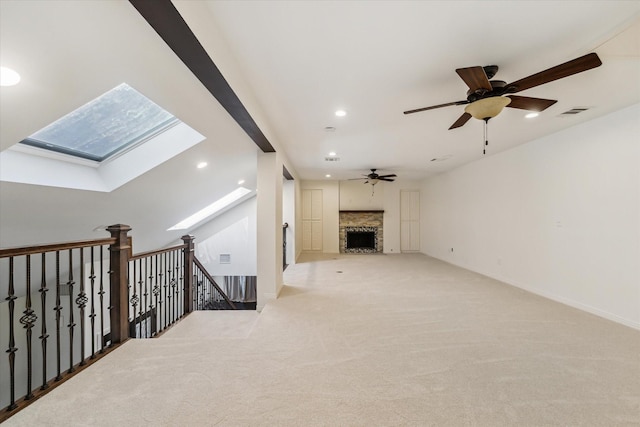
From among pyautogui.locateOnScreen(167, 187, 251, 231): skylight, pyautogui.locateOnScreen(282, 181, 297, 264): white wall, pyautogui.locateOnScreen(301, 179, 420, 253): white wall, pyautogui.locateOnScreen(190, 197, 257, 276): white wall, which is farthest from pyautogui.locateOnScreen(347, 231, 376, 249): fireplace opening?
pyautogui.locateOnScreen(167, 187, 251, 231): skylight

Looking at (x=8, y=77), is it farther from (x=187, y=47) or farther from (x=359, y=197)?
(x=359, y=197)

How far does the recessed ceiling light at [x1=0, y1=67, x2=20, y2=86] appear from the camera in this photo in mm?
1655

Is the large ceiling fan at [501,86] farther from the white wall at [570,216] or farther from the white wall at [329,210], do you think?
the white wall at [329,210]

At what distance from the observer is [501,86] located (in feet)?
7.20

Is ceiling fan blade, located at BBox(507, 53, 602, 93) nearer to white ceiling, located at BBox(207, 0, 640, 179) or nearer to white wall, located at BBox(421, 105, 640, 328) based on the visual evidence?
white ceiling, located at BBox(207, 0, 640, 179)

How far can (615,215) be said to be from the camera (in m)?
3.24

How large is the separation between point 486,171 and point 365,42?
15.1ft

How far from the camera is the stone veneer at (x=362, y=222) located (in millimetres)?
8742

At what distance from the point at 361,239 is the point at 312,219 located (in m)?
1.70

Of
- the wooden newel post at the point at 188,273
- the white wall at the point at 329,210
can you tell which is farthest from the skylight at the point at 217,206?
the wooden newel post at the point at 188,273

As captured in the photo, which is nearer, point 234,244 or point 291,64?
point 291,64

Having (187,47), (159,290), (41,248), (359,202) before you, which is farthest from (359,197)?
(41,248)

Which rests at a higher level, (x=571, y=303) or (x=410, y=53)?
(x=410, y=53)

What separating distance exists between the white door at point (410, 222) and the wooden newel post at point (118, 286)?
7575 mm
